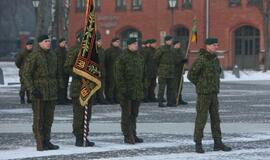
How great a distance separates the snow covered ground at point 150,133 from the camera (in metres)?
13.1

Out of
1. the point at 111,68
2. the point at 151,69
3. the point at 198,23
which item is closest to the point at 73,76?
the point at 111,68

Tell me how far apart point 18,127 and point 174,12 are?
1733 inches

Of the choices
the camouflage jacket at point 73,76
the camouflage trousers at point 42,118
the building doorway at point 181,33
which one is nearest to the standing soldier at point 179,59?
the camouflage jacket at point 73,76

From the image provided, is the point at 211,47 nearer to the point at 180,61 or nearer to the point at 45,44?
the point at 45,44

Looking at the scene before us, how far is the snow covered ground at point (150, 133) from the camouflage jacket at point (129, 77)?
3.01ft

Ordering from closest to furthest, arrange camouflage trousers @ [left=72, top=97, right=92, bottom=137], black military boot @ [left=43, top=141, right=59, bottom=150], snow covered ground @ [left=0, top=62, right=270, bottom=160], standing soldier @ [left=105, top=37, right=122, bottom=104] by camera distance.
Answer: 1. snow covered ground @ [left=0, top=62, right=270, bottom=160]
2. black military boot @ [left=43, top=141, right=59, bottom=150]
3. camouflage trousers @ [left=72, top=97, right=92, bottom=137]
4. standing soldier @ [left=105, top=37, right=122, bottom=104]

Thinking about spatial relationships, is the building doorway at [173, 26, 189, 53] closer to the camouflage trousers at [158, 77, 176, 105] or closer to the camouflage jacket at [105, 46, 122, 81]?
the camouflage jacket at [105, 46, 122, 81]

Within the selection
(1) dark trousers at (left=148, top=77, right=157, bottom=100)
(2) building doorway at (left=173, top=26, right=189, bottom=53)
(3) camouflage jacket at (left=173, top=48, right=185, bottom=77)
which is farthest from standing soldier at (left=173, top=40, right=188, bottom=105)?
(2) building doorway at (left=173, top=26, right=189, bottom=53)

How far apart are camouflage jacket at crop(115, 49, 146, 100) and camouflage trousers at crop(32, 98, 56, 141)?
144cm

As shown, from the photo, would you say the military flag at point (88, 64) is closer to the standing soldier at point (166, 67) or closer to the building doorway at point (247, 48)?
the standing soldier at point (166, 67)

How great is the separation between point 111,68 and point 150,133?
7.87m

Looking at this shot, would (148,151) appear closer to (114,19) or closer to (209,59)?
(209,59)

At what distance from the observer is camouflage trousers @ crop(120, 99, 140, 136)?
47.9 ft

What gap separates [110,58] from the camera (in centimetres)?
2377
